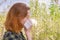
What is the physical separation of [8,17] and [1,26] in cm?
57

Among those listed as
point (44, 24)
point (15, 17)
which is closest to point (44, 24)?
point (44, 24)

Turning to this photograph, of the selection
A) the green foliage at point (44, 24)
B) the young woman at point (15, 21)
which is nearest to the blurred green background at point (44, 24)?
the green foliage at point (44, 24)

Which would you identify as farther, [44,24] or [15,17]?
[44,24]

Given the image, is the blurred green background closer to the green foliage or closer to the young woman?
the green foliage

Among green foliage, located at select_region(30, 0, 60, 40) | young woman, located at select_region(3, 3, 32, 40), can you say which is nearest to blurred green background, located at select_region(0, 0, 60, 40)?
green foliage, located at select_region(30, 0, 60, 40)

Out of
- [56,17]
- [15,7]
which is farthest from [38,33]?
[15,7]

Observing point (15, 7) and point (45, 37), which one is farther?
point (45, 37)

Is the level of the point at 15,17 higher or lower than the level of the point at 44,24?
higher

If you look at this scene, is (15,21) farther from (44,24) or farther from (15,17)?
(44,24)

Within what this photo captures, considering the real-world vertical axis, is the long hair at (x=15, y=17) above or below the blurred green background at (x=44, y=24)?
above

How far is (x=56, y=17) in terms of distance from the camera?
2029mm

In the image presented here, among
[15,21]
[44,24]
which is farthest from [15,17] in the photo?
[44,24]

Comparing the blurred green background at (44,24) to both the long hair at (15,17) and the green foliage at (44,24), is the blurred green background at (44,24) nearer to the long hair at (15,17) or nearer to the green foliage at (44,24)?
the green foliage at (44,24)

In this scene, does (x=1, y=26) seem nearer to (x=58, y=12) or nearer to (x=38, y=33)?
(x=38, y=33)
